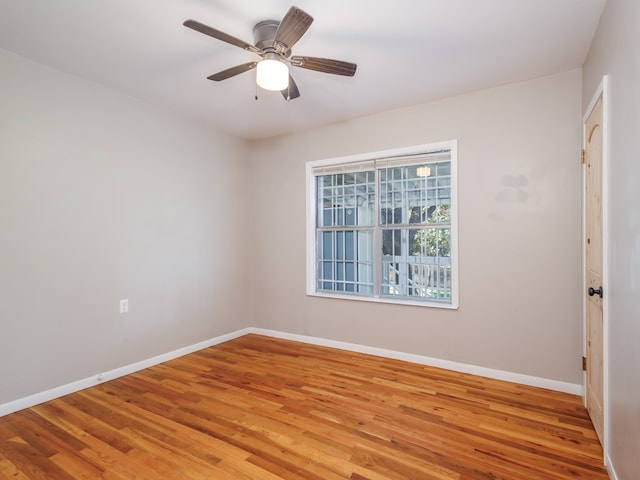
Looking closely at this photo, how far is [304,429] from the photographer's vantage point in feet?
7.25

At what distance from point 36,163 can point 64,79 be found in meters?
0.73

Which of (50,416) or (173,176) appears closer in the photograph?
(50,416)

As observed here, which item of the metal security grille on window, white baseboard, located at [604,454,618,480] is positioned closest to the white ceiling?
the metal security grille on window

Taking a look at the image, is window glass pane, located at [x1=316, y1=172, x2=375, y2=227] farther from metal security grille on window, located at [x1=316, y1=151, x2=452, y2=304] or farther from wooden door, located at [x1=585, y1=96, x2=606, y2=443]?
wooden door, located at [x1=585, y1=96, x2=606, y2=443]

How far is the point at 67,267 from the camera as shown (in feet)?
9.01

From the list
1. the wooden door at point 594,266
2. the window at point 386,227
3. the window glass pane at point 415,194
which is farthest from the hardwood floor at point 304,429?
the window glass pane at point 415,194

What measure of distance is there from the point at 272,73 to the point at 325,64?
354 millimetres

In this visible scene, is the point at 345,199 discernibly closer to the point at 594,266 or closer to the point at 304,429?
the point at 594,266

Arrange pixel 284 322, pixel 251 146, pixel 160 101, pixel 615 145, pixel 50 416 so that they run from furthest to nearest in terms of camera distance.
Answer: pixel 251 146
pixel 284 322
pixel 160 101
pixel 50 416
pixel 615 145

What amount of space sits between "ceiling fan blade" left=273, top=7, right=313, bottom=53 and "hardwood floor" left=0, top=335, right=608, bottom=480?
2325 mm

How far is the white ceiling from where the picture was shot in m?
1.99

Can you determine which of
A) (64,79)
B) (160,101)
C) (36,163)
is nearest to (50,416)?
(36,163)

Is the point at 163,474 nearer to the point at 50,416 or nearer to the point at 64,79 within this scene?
the point at 50,416

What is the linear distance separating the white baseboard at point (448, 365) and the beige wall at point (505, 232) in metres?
0.05
